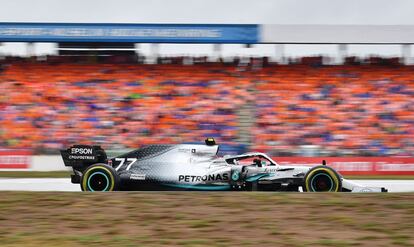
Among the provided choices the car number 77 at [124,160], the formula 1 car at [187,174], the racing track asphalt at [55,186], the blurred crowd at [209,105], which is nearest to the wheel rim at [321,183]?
the formula 1 car at [187,174]

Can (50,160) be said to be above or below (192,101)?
below

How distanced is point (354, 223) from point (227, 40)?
20077mm

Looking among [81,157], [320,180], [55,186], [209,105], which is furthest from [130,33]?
[320,180]

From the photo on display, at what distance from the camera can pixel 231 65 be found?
27578 mm

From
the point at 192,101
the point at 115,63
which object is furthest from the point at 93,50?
the point at 192,101

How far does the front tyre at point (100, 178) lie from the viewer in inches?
486

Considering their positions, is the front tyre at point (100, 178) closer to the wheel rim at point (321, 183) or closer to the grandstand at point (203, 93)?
the wheel rim at point (321, 183)

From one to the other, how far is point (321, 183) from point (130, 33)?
17.2 metres

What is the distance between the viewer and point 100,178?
12.4m

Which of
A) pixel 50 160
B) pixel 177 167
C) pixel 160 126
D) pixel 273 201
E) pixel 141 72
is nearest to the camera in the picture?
pixel 273 201

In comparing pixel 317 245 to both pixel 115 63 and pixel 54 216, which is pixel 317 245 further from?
pixel 115 63

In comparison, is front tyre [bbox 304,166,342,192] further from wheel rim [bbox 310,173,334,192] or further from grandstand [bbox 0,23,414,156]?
grandstand [bbox 0,23,414,156]

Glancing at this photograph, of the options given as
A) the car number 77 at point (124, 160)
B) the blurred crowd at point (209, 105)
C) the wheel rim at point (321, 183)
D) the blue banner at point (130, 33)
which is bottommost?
the wheel rim at point (321, 183)

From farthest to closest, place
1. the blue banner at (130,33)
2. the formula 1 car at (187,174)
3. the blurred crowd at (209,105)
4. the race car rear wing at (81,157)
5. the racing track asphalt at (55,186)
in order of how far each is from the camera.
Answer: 1. the blue banner at (130,33)
2. the blurred crowd at (209,105)
3. the racing track asphalt at (55,186)
4. the race car rear wing at (81,157)
5. the formula 1 car at (187,174)
